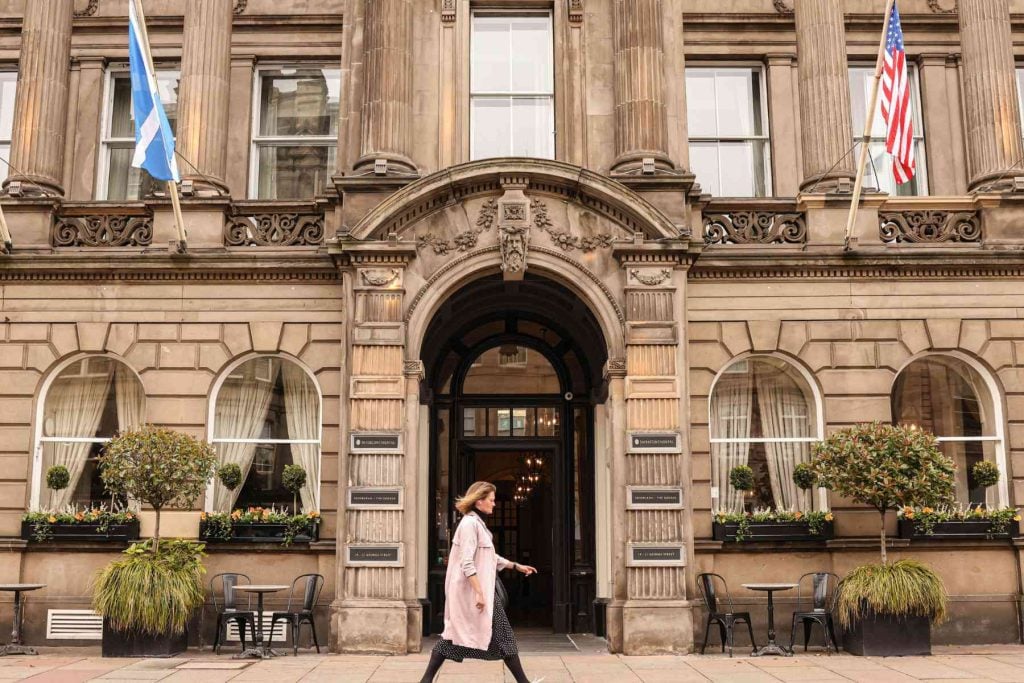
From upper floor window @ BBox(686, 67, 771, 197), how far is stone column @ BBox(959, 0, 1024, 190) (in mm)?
3406

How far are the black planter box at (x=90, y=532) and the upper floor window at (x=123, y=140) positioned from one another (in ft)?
20.7

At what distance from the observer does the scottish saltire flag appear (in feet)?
47.3

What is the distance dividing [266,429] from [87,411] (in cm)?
290

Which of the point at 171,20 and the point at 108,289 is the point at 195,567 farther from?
the point at 171,20

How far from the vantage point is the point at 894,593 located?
42.5 ft

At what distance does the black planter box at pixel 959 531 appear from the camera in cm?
1472

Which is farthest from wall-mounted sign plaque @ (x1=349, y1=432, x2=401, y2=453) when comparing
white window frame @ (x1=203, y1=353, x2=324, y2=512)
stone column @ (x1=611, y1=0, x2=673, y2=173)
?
stone column @ (x1=611, y1=0, x2=673, y2=173)

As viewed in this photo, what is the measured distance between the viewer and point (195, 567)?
13656 mm

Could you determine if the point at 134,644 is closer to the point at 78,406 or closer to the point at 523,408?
the point at 78,406

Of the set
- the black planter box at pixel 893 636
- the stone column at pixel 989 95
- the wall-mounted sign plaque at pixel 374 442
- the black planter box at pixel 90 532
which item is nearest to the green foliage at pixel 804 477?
the black planter box at pixel 893 636

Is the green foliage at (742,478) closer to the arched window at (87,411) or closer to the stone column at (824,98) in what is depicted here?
the stone column at (824,98)

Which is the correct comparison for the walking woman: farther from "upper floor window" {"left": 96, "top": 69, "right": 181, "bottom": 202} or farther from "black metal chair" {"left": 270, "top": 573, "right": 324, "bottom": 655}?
"upper floor window" {"left": 96, "top": 69, "right": 181, "bottom": 202}

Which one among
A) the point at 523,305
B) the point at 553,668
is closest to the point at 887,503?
the point at 553,668

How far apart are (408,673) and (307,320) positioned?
5984 millimetres
